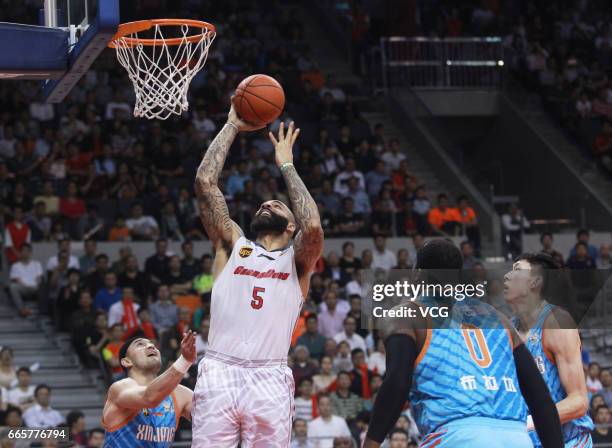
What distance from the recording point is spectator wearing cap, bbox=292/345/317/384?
14.0 meters

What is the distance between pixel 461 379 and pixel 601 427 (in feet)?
→ 28.2

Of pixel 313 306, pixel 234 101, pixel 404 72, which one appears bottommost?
pixel 313 306

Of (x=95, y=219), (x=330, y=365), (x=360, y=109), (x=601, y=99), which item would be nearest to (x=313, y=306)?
(x=330, y=365)

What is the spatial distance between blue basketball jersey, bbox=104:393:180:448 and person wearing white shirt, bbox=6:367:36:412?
6.57m

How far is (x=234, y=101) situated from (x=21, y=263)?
975 cm

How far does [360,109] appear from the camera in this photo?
23.1 metres

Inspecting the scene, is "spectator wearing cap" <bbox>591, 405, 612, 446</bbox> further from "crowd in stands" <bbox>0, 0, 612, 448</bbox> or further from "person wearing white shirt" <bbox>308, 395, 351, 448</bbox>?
"person wearing white shirt" <bbox>308, 395, 351, 448</bbox>

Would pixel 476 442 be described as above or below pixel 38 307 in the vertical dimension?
above

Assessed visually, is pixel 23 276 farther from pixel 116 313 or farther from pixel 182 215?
pixel 182 215

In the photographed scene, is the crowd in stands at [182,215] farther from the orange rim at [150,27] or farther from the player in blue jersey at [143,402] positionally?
the player in blue jersey at [143,402]

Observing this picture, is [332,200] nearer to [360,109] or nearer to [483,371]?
[360,109]

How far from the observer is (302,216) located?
6.23 meters

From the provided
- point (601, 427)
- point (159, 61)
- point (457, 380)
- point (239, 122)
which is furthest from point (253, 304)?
point (601, 427)

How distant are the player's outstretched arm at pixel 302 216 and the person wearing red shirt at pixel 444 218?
1201 cm
